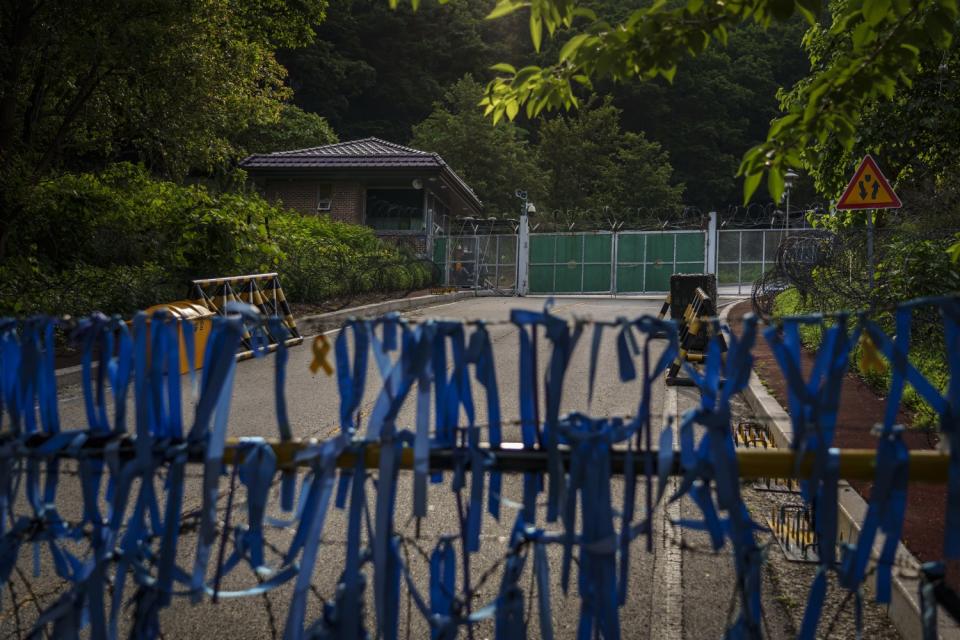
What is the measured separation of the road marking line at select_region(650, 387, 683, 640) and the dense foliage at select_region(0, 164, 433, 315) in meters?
10.5

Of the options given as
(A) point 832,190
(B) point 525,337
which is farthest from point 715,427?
(A) point 832,190

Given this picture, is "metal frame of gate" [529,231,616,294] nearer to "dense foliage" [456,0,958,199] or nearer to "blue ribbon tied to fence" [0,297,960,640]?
"dense foliage" [456,0,958,199]

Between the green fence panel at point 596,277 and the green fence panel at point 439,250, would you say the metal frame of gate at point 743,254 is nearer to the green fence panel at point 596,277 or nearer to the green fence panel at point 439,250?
the green fence panel at point 596,277

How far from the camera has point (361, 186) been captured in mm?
35094

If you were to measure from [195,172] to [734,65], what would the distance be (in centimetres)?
4427

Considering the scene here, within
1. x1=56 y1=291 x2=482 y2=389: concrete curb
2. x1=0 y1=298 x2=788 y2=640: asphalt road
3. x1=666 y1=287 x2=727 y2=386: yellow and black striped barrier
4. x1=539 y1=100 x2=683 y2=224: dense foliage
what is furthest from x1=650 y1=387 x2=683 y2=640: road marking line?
x1=539 y1=100 x2=683 y2=224: dense foliage

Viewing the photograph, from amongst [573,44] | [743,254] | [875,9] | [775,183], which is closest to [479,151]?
[743,254]

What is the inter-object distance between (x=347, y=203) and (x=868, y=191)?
2599cm

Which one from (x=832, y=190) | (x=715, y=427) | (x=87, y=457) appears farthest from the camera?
(x=832, y=190)

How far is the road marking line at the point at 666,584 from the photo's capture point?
3.65m

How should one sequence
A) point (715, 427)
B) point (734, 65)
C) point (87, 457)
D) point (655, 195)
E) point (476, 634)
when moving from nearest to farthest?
point (715, 427) < point (87, 457) < point (476, 634) < point (655, 195) < point (734, 65)

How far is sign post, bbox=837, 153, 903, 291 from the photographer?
1138 centimetres

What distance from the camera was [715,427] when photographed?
1.80 m

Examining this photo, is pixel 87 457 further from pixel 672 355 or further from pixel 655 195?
pixel 655 195
